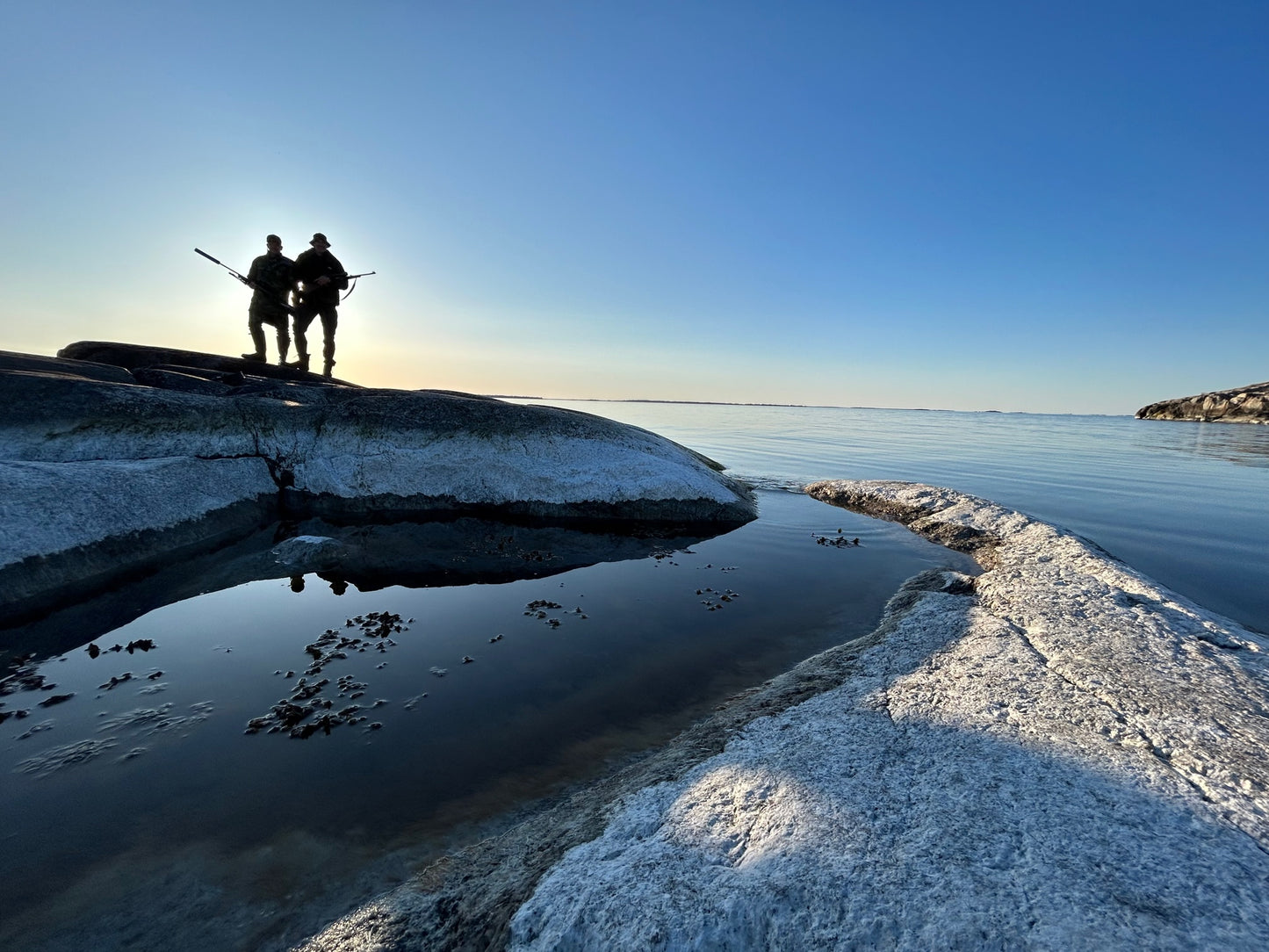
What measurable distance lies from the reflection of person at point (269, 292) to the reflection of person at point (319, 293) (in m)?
0.47

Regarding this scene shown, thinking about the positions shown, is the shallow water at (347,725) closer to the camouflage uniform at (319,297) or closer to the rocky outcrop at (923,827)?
the rocky outcrop at (923,827)

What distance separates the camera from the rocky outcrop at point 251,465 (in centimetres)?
952

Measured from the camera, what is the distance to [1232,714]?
15.6 feet

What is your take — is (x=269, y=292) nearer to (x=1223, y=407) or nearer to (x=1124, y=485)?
(x=1124, y=485)

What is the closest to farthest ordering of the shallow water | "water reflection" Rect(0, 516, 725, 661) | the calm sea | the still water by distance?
1. the still water
2. the shallow water
3. "water reflection" Rect(0, 516, 725, 661)
4. the calm sea

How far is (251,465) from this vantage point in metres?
13.7

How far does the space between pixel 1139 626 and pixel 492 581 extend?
33.6 ft

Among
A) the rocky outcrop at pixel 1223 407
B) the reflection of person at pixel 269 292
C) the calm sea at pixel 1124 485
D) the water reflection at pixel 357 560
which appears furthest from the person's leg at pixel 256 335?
the rocky outcrop at pixel 1223 407

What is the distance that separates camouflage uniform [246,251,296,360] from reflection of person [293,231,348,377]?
46 centimetres

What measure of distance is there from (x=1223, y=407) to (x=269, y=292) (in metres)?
175

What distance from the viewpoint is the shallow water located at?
429cm

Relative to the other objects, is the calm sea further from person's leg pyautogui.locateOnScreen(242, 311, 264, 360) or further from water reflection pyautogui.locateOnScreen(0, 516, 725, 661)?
person's leg pyautogui.locateOnScreen(242, 311, 264, 360)

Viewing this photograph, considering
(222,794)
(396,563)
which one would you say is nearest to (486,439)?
(396,563)

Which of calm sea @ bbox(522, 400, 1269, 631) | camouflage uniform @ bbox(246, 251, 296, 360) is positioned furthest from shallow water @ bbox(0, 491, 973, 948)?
camouflage uniform @ bbox(246, 251, 296, 360)
